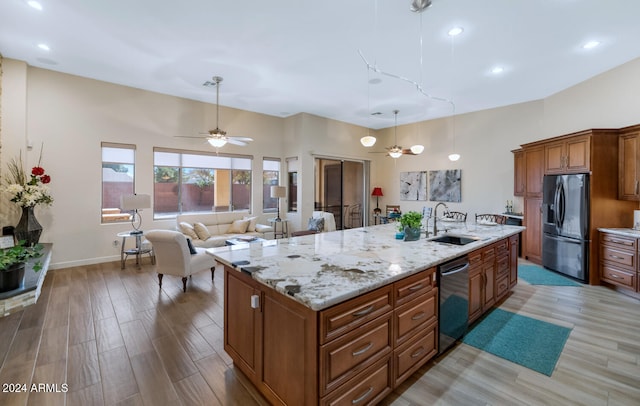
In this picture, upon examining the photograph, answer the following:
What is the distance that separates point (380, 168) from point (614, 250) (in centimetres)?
596

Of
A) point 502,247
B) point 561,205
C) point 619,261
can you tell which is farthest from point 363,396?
point 561,205

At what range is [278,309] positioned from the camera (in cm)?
172

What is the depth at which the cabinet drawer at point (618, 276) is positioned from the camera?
382 cm

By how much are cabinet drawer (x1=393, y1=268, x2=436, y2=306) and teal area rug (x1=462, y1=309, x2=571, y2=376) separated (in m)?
1.08

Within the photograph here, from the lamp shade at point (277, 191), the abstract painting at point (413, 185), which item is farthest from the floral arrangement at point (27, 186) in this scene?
the abstract painting at point (413, 185)

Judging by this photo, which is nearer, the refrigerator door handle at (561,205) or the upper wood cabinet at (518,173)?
the refrigerator door handle at (561,205)

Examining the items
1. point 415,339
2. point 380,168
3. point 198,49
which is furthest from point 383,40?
point 380,168

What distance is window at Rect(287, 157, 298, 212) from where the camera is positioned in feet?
25.1

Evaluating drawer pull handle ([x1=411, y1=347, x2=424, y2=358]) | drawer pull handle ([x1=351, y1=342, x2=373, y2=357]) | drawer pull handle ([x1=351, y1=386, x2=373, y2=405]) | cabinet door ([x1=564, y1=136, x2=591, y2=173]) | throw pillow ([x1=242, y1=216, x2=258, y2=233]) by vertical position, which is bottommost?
drawer pull handle ([x1=351, y1=386, x2=373, y2=405])

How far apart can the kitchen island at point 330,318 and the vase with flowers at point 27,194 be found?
417cm

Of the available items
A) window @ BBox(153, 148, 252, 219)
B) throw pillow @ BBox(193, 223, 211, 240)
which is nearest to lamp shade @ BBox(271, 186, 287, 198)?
window @ BBox(153, 148, 252, 219)

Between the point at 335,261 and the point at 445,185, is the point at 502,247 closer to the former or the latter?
the point at 335,261

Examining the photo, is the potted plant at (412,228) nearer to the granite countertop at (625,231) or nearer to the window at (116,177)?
the granite countertop at (625,231)

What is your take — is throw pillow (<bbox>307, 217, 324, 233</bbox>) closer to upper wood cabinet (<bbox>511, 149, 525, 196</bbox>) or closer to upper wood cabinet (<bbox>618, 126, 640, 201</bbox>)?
upper wood cabinet (<bbox>511, 149, 525, 196</bbox>)
